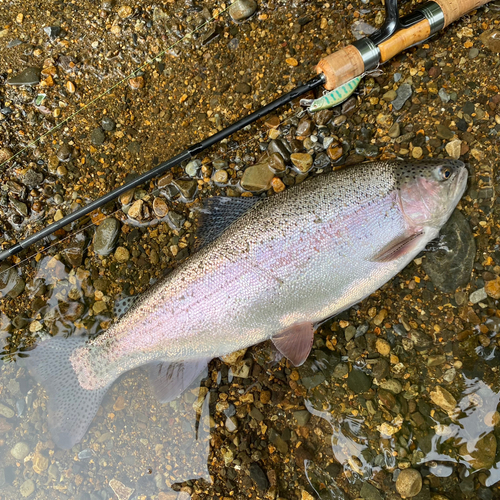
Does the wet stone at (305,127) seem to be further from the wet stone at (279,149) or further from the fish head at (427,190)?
the fish head at (427,190)

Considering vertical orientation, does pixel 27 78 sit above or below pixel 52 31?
below

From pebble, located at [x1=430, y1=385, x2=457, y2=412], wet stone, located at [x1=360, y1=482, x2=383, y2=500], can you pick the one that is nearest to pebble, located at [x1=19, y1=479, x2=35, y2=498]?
wet stone, located at [x1=360, y1=482, x2=383, y2=500]

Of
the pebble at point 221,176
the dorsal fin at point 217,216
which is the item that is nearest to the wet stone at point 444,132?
the dorsal fin at point 217,216

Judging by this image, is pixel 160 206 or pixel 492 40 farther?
pixel 160 206

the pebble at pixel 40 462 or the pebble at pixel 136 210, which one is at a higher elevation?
the pebble at pixel 136 210

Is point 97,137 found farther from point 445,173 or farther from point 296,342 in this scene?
point 445,173

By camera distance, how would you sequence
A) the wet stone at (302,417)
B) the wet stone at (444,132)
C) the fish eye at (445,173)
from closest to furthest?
the fish eye at (445,173) < the wet stone at (444,132) < the wet stone at (302,417)

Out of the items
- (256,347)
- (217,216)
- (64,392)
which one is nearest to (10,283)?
(64,392)
